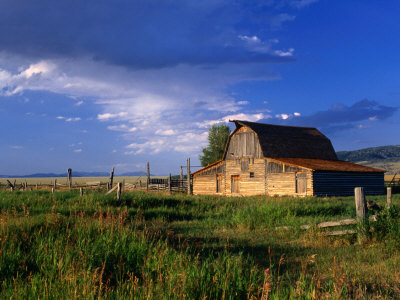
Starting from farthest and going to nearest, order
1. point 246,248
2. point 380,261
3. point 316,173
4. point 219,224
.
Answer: point 316,173 < point 219,224 < point 246,248 < point 380,261

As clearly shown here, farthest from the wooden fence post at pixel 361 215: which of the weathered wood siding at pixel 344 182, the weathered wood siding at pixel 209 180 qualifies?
the weathered wood siding at pixel 209 180

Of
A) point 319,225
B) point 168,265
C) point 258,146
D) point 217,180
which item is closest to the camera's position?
point 168,265

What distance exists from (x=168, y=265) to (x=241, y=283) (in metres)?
1.31

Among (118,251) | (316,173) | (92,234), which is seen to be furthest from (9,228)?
(316,173)

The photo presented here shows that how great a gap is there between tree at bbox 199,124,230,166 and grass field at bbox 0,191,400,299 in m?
46.5

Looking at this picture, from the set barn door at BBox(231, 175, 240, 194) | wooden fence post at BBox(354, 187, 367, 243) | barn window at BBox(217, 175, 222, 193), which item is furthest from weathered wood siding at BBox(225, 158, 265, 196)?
wooden fence post at BBox(354, 187, 367, 243)

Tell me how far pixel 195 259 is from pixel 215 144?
5668 cm

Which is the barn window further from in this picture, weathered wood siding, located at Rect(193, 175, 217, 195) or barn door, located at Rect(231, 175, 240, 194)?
barn door, located at Rect(231, 175, 240, 194)

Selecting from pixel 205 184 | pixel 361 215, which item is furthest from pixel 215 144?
pixel 361 215

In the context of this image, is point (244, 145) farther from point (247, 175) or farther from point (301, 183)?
point (301, 183)

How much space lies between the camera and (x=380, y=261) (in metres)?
7.58

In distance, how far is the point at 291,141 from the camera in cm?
3791

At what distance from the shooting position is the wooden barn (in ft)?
101

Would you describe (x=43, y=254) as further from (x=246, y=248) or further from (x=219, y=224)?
(x=219, y=224)
